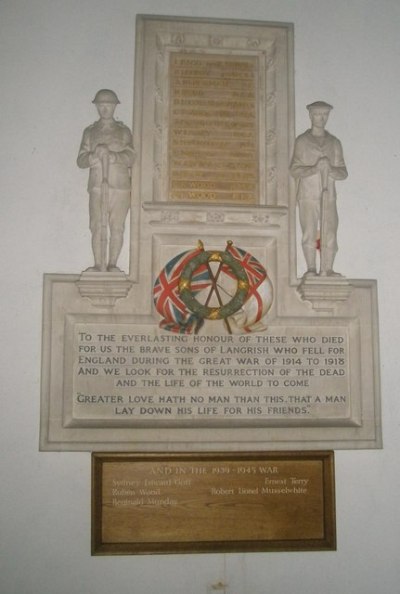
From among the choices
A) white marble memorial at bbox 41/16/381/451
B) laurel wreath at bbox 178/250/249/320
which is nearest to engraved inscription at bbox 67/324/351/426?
white marble memorial at bbox 41/16/381/451

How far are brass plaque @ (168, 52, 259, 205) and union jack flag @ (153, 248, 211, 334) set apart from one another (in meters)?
0.47

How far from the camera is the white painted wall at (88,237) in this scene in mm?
4445

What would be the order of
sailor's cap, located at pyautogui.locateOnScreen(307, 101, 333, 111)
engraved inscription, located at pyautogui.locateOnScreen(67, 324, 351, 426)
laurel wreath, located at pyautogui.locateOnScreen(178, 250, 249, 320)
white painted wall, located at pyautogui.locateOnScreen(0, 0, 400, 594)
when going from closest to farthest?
white painted wall, located at pyautogui.locateOnScreen(0, 0, 400, 594) < engraved inscription, located at pyautogui.locateOnScreen(67, 324, 351, 426) < laurel wreath, located at pyautogui.locateOnScreen(178, 250, 249, 320) < sailor's cap, located at pyautogui.locateOnScreen(307, 101, 333, 111)

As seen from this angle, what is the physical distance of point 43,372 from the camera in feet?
15.0

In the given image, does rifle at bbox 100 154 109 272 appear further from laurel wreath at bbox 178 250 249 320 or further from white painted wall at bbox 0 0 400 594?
laurel wreath at bbox 178 250 249 320

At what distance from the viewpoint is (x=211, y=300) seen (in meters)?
4.75

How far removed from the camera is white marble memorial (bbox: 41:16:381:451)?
15.1 feet

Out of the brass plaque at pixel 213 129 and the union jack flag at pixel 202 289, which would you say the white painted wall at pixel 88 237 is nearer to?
the brass plaque at pixel 213 129

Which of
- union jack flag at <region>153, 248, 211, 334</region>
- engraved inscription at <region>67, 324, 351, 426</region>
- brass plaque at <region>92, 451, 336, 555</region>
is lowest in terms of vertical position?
brass plaque at <region>92, 451, 336, 555</region>

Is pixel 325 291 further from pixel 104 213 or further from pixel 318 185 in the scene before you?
pixel 104 213

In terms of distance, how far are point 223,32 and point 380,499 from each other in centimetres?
347

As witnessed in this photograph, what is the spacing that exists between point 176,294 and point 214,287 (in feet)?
0.87

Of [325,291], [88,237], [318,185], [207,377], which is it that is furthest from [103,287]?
[318,185]

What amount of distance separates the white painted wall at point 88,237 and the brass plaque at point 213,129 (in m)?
0.35
